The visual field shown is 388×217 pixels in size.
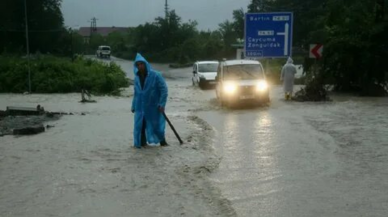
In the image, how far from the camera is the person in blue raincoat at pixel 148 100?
10.3m

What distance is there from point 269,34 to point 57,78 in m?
12.3

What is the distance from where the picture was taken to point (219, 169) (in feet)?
28.2

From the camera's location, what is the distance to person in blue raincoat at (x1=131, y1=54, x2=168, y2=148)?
33.7ft

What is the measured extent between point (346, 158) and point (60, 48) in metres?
63.5

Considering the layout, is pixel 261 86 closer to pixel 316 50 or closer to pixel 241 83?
pixel 241 83

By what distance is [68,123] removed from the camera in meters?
15.1

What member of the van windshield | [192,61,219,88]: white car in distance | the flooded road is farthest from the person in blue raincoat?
[192,61,219,88]: white car in distance

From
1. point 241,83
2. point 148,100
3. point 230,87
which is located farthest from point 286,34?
point 148,100

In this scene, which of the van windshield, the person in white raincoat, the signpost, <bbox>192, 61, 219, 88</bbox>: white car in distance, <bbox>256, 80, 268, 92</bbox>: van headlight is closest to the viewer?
<bbox>256, 80, 268, 92</bbox>: van headlight

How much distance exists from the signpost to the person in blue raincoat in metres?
17.0

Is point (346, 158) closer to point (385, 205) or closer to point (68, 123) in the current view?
point (385, 205)

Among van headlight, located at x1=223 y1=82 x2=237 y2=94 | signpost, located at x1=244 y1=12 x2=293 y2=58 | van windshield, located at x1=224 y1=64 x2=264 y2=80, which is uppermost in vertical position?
signpost, located at x1=244 y1=12 x2=293 y2=58

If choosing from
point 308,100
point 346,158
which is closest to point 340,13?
point 308,100

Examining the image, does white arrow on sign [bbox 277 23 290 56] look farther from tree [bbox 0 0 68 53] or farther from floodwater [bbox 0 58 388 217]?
tree [bbox 0 0 68 53]
